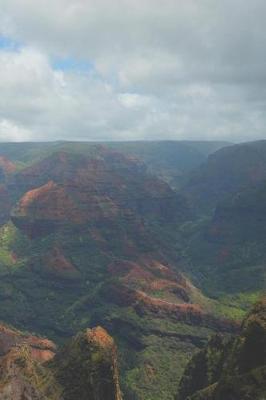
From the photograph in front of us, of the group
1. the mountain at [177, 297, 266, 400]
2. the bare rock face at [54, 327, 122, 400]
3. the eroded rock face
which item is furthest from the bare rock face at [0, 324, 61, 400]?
the eroded rock face

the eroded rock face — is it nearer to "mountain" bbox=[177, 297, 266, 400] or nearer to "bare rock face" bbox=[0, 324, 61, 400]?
"bare rock face" bbox=[0, 324, 61, 400]

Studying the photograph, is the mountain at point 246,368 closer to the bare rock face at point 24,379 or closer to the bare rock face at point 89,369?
the bare rock face at point 89,369

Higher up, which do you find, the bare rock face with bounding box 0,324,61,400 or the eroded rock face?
the bare rock face with bounding box 0,324,61,400

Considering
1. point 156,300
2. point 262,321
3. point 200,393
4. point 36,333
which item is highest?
point 262,321

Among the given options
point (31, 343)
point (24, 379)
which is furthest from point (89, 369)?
point (31, 343)

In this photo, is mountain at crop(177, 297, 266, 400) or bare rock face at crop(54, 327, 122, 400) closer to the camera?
mountain at crop(177, 297, 266, 400)

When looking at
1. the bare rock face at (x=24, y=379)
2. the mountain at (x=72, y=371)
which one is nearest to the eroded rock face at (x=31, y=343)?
the mountain at (x=72, y=371)

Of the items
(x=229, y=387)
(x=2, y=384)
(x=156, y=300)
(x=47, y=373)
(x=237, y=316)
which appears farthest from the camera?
(x=237, y=316)

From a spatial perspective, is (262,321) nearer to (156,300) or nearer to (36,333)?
(156,300)

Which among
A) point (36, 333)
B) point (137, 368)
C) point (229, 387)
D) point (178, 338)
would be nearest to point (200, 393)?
point (229, 387)
